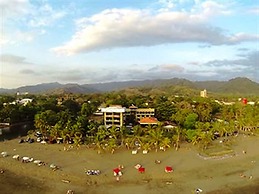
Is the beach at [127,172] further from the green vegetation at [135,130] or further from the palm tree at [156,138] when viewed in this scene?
the green vegetation at [135,130]

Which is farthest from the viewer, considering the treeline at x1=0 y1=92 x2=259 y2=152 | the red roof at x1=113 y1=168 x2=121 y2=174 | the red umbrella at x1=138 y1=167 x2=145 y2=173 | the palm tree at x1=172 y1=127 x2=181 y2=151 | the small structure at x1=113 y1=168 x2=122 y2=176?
the palm tree at x1=172 y1=127 x2=181 y2=151

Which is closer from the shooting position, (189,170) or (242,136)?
(189,170)

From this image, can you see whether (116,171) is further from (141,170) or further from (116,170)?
(141,170)

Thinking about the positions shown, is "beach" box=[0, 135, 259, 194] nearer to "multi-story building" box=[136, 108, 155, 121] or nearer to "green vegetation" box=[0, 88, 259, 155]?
"green vegetation" box=[0, 88, 259, 155]

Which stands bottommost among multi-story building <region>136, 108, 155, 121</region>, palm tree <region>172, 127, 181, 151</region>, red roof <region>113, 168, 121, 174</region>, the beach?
the beach

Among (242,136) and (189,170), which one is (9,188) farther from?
(242,136)

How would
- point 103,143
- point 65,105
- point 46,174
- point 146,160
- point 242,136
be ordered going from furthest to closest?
1. point 65,105
2. point 242,136
3. point 103,143
4. point 146,160
5. point 46,174

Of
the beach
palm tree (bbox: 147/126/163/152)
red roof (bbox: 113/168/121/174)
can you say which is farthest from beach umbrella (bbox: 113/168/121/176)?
palm tree (bbox: 147/126/163/152)

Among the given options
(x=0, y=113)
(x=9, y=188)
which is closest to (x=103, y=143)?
(x=9, y=188)
